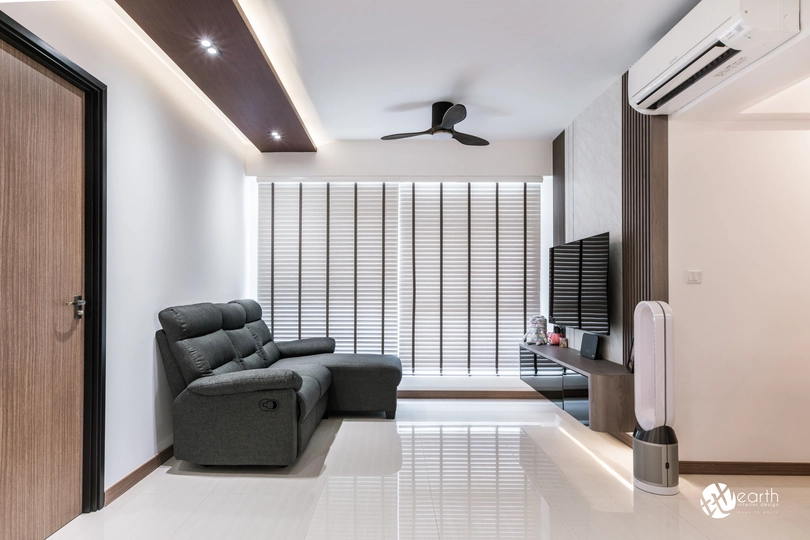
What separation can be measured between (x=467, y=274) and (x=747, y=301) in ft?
9.13

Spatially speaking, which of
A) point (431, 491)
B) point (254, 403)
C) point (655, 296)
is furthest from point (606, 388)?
point (254, 403)

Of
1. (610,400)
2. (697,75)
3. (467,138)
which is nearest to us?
(697,75)

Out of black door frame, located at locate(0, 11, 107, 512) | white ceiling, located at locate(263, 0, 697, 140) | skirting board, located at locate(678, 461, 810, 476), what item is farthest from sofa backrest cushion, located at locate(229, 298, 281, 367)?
skirting board, located at locate(678, 461, 810, 476)

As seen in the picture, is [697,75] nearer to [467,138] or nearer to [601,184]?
[601,184]

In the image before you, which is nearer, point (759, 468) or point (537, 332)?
point (759, 468)

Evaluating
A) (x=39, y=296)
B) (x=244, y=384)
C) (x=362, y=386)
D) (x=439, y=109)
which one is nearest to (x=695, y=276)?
(x=439, y=109)

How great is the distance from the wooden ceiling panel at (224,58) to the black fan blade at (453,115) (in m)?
Result: 1.24

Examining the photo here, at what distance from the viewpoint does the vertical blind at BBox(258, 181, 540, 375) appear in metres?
5.41

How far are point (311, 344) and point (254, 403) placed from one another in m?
1.89

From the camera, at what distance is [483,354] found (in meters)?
5.43

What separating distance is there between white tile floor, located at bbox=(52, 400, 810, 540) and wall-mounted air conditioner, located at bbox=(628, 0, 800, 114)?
231 centimetres

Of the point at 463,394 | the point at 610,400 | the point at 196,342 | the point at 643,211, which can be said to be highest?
the point at 643,211

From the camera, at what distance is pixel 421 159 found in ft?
17.6

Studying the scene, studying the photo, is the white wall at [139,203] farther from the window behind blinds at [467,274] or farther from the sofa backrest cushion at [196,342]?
the window behind blinds at [467,274]
